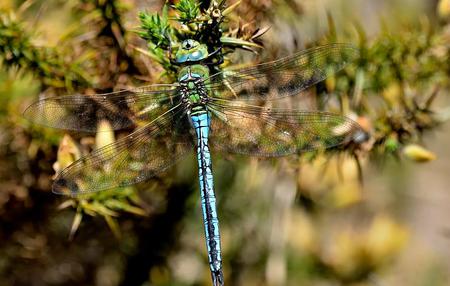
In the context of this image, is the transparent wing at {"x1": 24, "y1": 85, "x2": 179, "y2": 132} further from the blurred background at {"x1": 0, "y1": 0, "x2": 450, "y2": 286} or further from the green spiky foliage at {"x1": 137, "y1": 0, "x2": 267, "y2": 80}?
the green spiky foliage at {"x1": 137, "y1": 0, "x2": 267, "y2": 80}

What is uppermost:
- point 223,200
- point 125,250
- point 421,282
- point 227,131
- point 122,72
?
point 122,72

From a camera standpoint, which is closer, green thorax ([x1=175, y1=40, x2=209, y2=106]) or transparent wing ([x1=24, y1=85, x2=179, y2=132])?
green thorax ([x1=175, y1=40, x2=209, y2=106])

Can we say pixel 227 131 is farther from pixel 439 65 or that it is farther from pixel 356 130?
pixel 439 65

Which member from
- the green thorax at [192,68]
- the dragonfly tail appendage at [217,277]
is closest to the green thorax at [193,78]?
the green thorax at [192,68]

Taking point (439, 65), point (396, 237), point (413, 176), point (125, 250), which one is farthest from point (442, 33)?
point (413, 176)

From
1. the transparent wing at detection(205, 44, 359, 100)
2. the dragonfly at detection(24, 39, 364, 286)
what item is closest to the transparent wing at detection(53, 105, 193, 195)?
the dragonfly at detection(24, 39, 364, 286)

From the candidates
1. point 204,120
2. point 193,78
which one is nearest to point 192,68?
point 193,78

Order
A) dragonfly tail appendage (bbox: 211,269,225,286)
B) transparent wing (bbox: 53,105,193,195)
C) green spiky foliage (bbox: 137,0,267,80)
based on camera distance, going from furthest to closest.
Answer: dragonfly tail appendage (bbox: 211,269,225,286) < transparent wing (bbox: 53,105,193,195) < green spiky foliage (bbox: 137,0,267,80)
